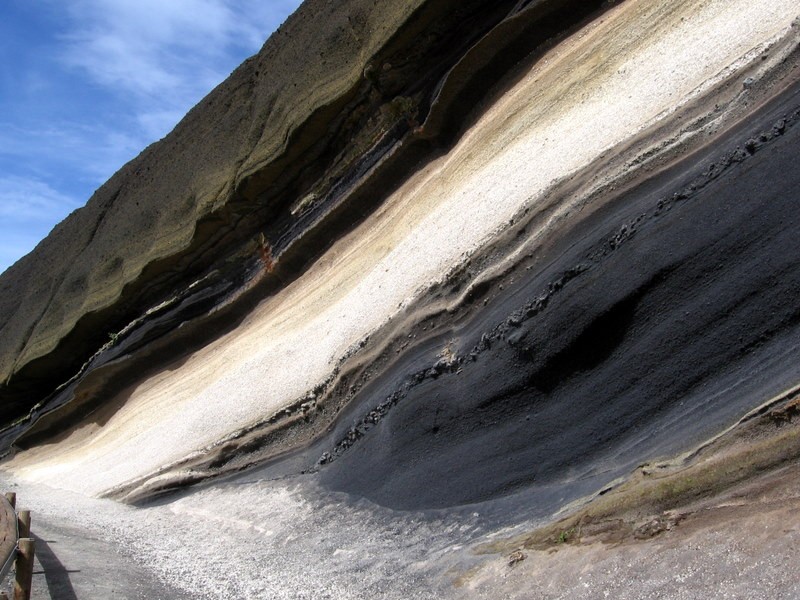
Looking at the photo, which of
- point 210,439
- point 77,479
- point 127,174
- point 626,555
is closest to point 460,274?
point 626,555

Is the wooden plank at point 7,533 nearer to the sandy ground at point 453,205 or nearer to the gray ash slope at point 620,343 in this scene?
the gray ash slope at point 620,343

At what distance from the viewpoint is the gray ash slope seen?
171 inches

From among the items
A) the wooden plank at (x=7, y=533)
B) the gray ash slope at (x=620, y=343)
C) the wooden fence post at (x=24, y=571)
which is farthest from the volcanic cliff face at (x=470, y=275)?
the wooden fence post at (x=24, y=571)

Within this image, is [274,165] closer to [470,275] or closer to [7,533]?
[470,275]

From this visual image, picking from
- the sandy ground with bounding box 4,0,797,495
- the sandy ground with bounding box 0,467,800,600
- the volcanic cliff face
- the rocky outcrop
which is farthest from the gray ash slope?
the rocky outcrop

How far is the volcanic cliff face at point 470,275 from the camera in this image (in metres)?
4.47

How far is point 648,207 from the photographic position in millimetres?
4938

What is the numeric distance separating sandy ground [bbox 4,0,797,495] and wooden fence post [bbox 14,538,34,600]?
2949 millimetres

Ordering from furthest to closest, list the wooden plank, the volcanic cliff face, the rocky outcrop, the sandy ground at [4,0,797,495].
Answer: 1. the rocky outcrop
2. the sandy ground at [4,0,797,495]
3. the wooden plank
4. the volcanic cliff face

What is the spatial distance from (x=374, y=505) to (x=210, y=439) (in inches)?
115

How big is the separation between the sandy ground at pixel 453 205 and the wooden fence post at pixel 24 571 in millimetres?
2949

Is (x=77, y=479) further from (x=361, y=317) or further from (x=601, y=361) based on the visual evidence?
(x=601, y=361)

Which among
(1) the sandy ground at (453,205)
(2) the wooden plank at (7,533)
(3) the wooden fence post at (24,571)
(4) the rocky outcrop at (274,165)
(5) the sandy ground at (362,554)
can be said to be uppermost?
(4) the rocky outcrop at (274,165)

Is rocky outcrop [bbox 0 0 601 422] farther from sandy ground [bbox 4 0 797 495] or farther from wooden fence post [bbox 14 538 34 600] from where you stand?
wooden fence post [bbox 14 538 34 600]
